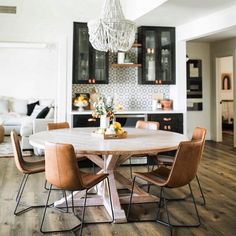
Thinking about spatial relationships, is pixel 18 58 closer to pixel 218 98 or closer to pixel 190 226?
pixel 218 98

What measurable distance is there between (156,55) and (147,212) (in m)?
3.44

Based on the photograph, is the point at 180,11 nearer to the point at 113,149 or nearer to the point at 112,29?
the point at 112,29

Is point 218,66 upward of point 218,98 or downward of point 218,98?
upward

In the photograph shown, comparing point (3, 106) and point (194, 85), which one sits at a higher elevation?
point (194, 85)

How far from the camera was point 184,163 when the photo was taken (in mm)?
2828

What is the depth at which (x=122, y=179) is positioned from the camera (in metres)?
3.79

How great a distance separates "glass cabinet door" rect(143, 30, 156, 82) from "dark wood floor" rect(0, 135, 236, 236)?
202cm

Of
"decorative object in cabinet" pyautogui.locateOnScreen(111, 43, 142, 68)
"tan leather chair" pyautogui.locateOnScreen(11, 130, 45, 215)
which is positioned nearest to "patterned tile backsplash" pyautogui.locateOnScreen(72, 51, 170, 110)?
"decorative object in cabinet" pyautogui.locateOnScreen(111, 43, 142, 68)

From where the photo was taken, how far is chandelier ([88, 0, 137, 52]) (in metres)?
3.68

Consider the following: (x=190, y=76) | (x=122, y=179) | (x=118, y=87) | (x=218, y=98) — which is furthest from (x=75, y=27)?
(x=218, y=98)

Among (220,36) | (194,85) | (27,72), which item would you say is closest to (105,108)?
(220,36)

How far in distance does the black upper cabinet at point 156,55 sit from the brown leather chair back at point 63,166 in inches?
141

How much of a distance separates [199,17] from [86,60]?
2027mm

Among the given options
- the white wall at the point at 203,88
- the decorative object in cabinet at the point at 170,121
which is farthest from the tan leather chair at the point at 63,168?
the white wall at the point at 203,88
